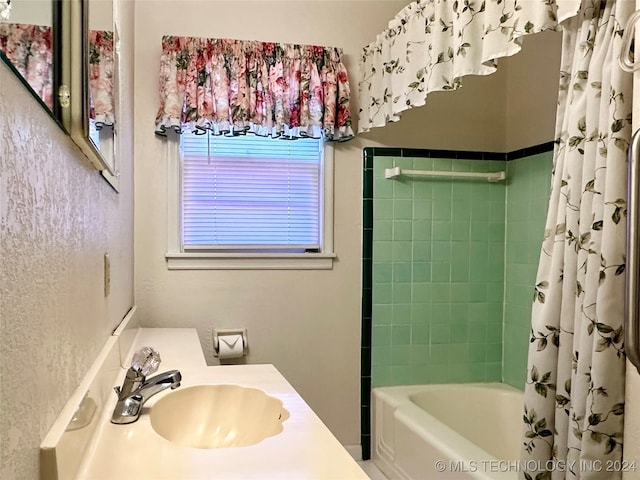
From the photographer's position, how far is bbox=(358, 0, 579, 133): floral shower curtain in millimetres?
1610

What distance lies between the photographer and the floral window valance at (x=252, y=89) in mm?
2588

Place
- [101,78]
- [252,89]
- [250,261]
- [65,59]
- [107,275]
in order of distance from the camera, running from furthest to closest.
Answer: [250,261]
[252,89]
[107,275]
[101,78]
[65,59]

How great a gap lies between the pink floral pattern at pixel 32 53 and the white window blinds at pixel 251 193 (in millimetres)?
1992

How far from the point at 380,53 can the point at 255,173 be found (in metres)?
0.88

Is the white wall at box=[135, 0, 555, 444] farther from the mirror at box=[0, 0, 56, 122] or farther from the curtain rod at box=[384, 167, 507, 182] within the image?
the mirror at box=[0, 0, 56, 122]

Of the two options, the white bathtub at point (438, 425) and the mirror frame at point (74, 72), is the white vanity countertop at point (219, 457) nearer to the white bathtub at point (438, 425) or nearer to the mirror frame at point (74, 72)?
the mirror frame at point (74, 72)

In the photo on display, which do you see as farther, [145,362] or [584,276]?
[584,276]

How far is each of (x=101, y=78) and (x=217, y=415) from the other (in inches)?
36.6

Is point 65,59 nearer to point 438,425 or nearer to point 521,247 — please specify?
point 438,425

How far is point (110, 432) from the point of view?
3.68ft

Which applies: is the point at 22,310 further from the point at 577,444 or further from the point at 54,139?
the point at 577,444

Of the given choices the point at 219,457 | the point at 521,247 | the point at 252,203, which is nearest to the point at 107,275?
the point at 219,457

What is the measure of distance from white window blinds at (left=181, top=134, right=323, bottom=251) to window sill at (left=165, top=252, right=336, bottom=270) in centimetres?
5

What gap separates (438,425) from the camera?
8.00ft
